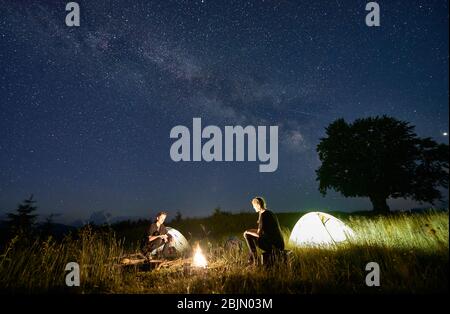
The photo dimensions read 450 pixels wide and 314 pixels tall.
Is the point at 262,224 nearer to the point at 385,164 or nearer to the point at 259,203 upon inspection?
the point at 259,203

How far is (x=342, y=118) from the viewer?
76.9ft

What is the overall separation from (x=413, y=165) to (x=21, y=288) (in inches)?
912

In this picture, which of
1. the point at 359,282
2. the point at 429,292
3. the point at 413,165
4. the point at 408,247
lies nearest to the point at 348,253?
the point at 408,247

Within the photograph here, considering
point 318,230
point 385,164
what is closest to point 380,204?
point 385,164

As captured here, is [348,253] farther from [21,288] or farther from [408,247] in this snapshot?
[21,288]

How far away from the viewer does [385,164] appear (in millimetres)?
20438

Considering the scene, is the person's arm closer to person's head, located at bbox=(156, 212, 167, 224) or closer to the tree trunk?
person's head, located at bbox=(156, 212, 167, 224)

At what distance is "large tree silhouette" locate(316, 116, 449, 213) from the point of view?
67.2 ft

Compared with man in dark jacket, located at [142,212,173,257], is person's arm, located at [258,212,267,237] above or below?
above

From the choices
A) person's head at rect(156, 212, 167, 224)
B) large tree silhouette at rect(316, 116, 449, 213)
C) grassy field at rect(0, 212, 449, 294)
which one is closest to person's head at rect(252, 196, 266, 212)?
grassy field at rect(0, 212, 449, 294)

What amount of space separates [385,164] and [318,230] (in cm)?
1390

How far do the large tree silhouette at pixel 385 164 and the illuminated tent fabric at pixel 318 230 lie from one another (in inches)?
510

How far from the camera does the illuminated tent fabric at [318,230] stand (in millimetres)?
9008

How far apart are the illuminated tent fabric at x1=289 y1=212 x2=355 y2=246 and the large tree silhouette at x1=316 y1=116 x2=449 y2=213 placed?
1294 centimetres
